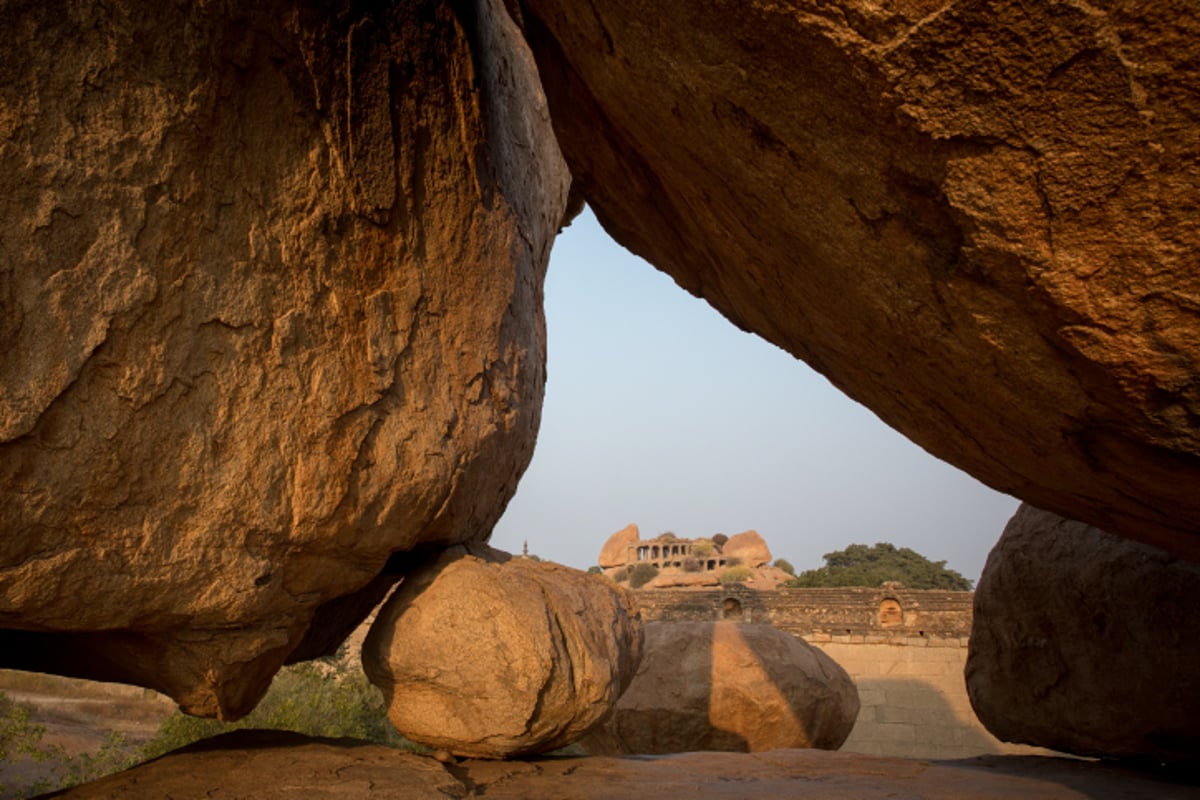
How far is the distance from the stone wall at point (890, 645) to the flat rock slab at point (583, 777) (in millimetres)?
8005

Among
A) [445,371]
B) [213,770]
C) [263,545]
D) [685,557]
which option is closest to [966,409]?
[445,371]

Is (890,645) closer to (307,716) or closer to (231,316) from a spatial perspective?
(307,716)

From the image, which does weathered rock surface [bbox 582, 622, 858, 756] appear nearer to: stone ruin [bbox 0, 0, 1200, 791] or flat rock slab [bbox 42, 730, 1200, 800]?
flat rock slab [bbox 42, 730, 1200, 800]

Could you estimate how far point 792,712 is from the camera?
7625 millimetres

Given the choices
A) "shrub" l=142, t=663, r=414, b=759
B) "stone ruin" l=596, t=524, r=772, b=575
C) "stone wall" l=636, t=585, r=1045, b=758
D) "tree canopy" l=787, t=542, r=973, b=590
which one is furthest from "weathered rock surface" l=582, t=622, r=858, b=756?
"stone ruin" l=596, t=524, r=772, b=575

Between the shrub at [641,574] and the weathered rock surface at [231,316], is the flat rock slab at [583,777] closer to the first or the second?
the weathered rock surface at [231,316]

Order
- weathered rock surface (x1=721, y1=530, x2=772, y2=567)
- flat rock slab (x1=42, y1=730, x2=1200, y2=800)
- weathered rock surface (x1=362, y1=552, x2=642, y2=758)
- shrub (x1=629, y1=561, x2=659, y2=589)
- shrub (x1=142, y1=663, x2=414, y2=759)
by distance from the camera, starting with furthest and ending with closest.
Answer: weathered rock surface (x1=721, y1=530, x2=772, y2=567), shrub (x1=629, y1=561, x2=659, y2=589), shrub (x1=142, y1=663, x2=414, y2=759), weathered rock surface (x1=362, y1=552, x2=642, y2=758), flat rock slab (x1=42, y1=730, x2=1200, y2=800)

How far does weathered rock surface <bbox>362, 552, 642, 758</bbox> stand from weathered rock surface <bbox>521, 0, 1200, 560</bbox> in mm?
1524

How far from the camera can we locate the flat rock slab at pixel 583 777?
2834 mm

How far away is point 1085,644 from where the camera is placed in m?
4.83

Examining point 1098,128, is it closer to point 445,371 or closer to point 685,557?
point 445,371

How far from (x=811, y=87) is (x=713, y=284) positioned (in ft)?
5.71

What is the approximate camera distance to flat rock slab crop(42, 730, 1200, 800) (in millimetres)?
2834

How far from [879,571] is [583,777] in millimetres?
35149
